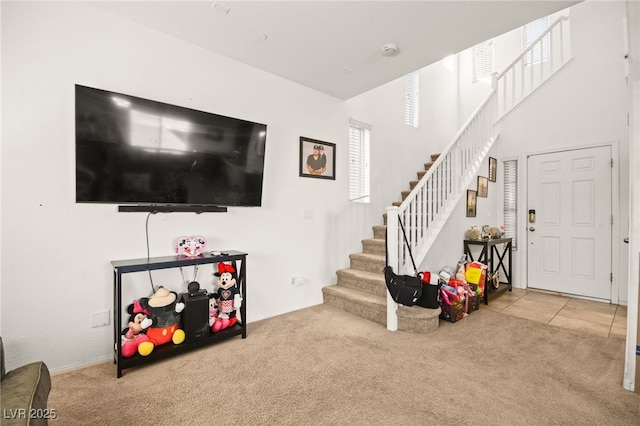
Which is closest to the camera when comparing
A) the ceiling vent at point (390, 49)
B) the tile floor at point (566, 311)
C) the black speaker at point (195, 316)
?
the black speaker at point (195, 316)

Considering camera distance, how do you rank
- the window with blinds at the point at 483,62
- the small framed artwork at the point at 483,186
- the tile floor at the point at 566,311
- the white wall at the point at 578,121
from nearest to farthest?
1. the tile floor at the point at 566,311
2. the white wall at the point at 578,121
3. the small framed artwork at the point at 483,186
4. the window with blinds at the point at 483,62

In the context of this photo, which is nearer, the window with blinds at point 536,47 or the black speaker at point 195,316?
the black speaker at point 195,316

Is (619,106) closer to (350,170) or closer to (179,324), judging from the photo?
(350,170)

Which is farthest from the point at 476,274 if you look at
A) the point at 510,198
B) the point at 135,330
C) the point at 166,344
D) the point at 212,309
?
the point at 135,330

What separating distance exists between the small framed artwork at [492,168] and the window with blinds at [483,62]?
6.75 ft

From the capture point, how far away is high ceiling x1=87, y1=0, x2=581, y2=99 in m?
2.17

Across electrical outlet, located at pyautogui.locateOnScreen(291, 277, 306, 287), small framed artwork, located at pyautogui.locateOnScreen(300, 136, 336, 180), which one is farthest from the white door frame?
electrical outlet, located at pyautogui.locateOnScreen(291, 277, 306, 287)

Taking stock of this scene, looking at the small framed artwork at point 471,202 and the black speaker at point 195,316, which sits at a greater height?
the small framed artwork at point 471,202

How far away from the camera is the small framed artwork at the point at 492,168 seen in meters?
4.74

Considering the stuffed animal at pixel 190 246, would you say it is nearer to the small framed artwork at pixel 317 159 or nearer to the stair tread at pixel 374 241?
the small framed artwork at pixel 317 159

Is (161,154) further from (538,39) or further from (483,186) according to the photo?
(538,39)

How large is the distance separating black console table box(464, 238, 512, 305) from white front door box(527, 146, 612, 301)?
0.32m

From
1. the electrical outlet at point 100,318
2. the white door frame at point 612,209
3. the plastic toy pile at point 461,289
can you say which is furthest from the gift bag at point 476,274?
the electrical outlet at point 100,318

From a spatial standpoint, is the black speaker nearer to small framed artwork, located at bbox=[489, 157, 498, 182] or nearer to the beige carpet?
the beige carpet
